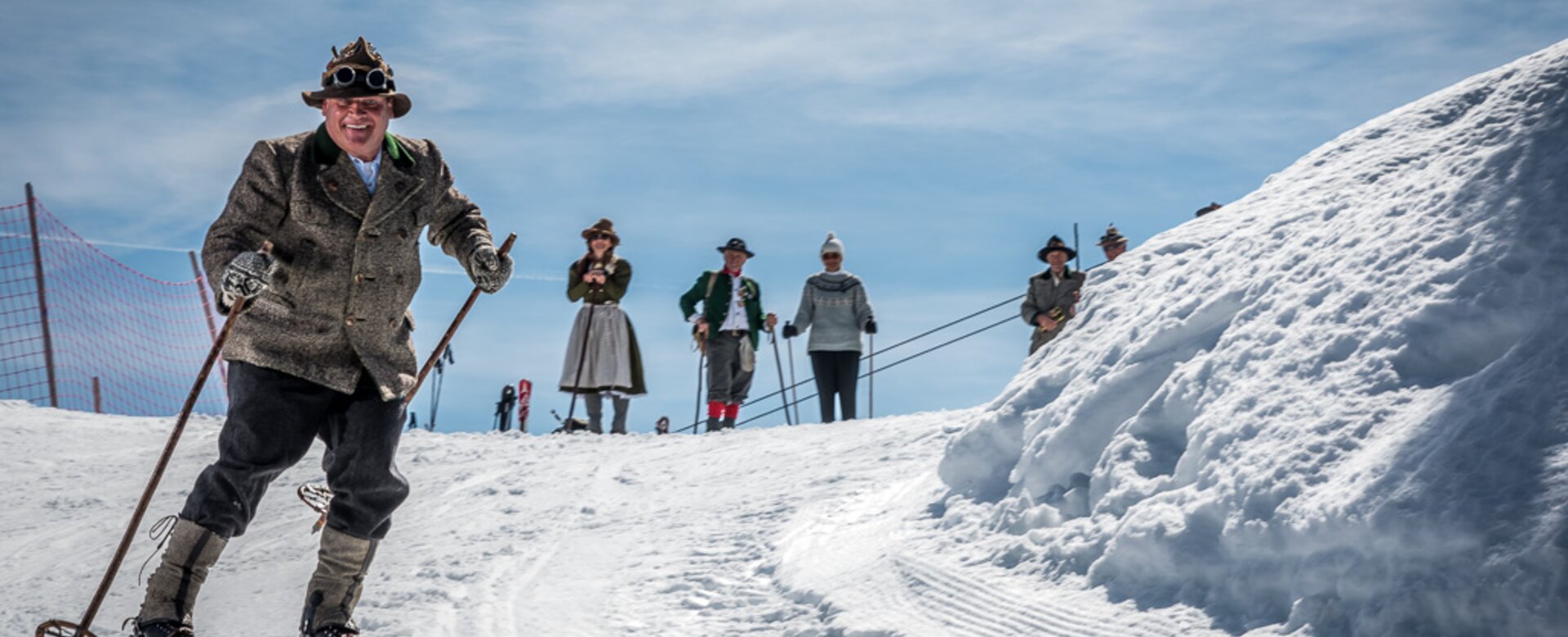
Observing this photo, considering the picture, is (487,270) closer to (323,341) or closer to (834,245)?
(323,341)

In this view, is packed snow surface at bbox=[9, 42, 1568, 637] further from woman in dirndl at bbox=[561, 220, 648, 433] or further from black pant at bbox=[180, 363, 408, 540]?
woman in dirndl at bbox=[561, 220, 648, 433]

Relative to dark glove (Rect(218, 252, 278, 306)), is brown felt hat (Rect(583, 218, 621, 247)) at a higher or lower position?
higher

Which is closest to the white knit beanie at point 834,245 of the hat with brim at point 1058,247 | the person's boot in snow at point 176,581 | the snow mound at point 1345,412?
the hat with brim at point 1058,247

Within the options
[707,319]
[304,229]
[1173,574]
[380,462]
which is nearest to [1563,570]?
[1173,574]

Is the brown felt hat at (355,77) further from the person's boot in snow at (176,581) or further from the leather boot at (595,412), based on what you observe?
the leather boot at (595,412)

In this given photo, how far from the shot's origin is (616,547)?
250 inches

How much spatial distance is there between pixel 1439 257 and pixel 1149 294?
5.11ft

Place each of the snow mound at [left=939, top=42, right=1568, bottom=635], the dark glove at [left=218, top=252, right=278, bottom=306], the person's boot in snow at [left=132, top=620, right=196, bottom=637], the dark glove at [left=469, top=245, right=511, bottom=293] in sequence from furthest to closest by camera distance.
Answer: the dark glove at [left=469, top=245, right=511, bottom=293], the person's boot in snow at [left=132, top=620, right=196, bottom=637], the dark glove at [left=218, top=252, right=278, bottom=306], the snow mound at [left=939, top=42, right=1568, bottom=635]

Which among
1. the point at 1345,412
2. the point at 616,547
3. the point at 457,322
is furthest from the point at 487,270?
the point at 1345,412

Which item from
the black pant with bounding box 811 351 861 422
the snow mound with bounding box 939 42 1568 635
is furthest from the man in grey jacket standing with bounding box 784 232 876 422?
the snow mound with bounding box 939 42 1568 635

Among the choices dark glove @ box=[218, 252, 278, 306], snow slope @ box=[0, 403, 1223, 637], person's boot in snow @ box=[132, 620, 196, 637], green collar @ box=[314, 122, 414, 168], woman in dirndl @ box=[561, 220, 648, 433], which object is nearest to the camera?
dark glove @ box=[218, 252, 278, 306]

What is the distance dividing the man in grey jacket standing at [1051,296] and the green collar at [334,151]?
501 cm

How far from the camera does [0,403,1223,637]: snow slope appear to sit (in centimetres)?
494

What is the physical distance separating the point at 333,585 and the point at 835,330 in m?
6.42
